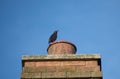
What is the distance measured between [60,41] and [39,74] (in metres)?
1.02

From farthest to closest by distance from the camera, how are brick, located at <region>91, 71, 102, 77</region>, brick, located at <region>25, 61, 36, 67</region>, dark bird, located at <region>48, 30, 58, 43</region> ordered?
dark bird, located at <region>48, 30, 58, 43</region> < brick, located at <region>25, 61, 36, 67</region> < brick, located at <region>91, 71, 102, 77</region>

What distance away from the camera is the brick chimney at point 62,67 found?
13.9 ft

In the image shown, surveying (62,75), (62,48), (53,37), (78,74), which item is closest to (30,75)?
(62,75)

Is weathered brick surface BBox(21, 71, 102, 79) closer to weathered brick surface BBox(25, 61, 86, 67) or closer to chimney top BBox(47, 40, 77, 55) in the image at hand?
weathered brick surface BBox(25, 61, 86, 67)

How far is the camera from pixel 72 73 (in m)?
4.28

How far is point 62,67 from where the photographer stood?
4371 millimetres

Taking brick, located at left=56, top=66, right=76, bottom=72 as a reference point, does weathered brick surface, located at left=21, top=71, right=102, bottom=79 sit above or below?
below

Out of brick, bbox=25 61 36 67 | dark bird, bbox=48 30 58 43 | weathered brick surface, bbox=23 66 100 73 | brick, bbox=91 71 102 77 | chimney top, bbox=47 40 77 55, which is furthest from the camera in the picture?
dark bird, bbox=48 30 58 43

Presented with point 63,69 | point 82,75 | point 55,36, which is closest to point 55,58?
point 63,69

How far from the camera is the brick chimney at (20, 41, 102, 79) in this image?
4242 millimetres

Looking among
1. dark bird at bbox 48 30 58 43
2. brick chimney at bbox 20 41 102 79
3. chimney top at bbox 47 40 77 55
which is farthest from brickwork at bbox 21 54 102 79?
dark bird at bbox 48 30 58 43

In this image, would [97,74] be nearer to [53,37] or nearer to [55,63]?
[55,63]

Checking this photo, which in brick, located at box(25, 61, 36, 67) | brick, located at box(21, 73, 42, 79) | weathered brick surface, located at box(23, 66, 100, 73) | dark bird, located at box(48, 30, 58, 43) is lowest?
brick, located at box(21, 73, 42, 79)

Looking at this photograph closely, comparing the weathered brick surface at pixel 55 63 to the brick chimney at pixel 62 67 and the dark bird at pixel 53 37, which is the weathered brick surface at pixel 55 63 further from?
the dark bird at pixel 53 37
